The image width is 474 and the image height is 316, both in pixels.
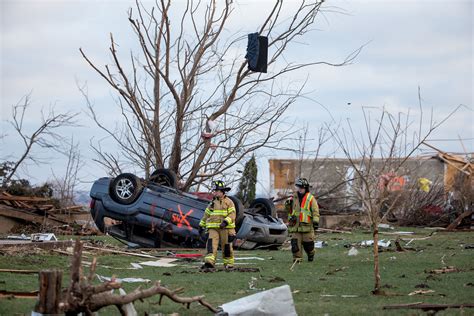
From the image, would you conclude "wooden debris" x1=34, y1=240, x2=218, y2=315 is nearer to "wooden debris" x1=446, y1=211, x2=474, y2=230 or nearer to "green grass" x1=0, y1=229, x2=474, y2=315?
"green grass" x1=0, y1=229, x2=474, y2=315

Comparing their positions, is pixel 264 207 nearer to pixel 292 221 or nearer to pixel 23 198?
pixel 292 221

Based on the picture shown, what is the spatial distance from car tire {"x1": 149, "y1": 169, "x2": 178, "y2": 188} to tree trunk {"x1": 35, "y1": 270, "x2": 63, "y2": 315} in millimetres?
13459

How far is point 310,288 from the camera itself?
39.2 feet

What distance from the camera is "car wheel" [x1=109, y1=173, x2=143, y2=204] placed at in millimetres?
19703

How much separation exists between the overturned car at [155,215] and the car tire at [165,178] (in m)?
0.37

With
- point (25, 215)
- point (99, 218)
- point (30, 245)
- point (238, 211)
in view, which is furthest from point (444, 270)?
point (25, 215)

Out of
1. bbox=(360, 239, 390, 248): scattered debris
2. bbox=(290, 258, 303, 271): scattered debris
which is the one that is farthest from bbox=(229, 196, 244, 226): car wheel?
bbox=(360, 239, 390, 248): scattered debris

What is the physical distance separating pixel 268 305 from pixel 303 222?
9.12 m

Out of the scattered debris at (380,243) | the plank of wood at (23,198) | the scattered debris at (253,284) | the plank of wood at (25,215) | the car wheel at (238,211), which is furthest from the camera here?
the plank of wood at (23,198)

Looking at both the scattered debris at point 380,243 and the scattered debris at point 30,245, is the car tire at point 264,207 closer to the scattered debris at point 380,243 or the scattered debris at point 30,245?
the scattered debris at point 380,243

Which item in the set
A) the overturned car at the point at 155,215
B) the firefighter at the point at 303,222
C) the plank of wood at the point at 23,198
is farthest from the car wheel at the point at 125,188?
the plank of wood at the point at 23,198

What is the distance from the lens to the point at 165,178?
69.3 ft

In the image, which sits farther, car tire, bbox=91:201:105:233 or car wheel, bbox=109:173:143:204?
car tire, bbox=91:201:105:233

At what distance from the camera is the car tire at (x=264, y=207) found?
21975mm
